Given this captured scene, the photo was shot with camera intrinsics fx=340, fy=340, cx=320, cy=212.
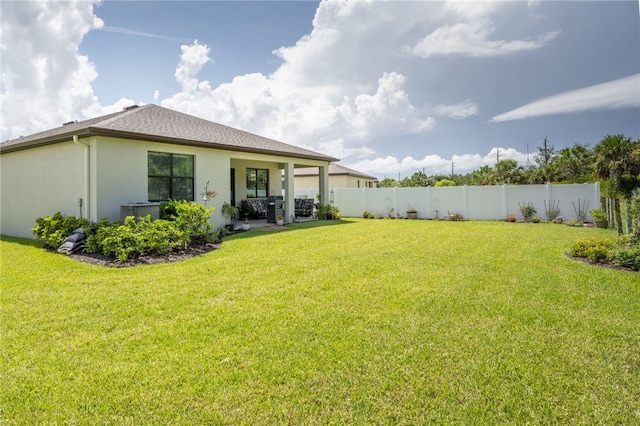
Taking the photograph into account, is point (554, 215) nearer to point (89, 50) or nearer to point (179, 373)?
point (179, 373)

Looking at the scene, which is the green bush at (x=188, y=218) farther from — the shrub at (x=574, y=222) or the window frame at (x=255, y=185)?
the shrub at (x=574, y=222)

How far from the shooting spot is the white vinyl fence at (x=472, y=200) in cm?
1496

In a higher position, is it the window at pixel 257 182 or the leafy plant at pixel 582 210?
the window at pixel 257 182

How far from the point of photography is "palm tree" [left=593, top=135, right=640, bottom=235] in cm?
1026

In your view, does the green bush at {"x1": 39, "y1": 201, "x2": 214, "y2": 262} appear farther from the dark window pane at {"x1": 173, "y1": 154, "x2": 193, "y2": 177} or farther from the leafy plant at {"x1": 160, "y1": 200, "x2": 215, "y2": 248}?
the dark window pane at {"x1": 173, "y1": 154, "x2": 193, "y2": 177}

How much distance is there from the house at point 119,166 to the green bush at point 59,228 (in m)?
0.31

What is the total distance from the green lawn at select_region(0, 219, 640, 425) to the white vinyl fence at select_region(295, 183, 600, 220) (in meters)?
10.5

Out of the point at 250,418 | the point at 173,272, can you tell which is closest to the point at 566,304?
the point at 250,418

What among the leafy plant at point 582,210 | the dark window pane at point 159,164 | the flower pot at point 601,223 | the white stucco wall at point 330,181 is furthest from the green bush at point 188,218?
the white stucco wall at point 330,181

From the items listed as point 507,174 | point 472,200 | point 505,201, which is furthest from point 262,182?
point 507,174

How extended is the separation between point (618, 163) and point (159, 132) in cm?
1417

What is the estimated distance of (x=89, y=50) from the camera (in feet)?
35.1

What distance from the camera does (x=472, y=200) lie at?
1705 centimetres

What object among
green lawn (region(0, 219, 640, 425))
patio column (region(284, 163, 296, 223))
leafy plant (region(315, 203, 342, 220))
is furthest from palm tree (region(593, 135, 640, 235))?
patio column (region(284, 163, 296, 223))
